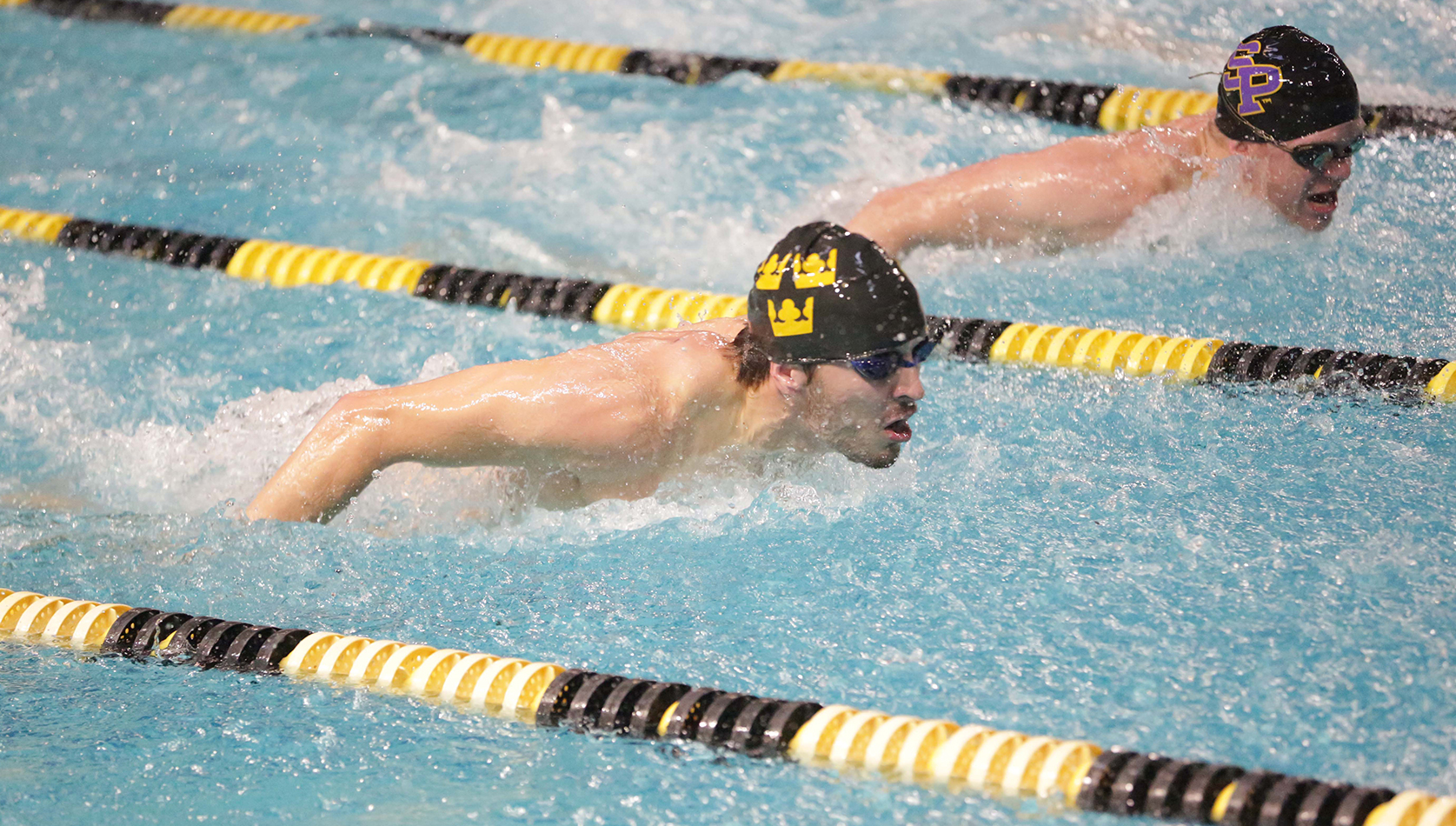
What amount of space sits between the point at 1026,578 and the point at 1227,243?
180 centimetres

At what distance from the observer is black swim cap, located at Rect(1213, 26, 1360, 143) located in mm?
3838

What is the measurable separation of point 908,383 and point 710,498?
621 mm

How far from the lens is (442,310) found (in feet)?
14.3

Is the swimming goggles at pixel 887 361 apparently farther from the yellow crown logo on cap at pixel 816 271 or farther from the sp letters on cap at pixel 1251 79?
the sp letters on cap at pixel 1251 79

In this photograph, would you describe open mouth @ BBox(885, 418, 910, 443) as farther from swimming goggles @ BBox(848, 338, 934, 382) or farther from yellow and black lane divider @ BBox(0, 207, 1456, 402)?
yellow and black lane divider @ BBox(0, 207, 1456, 402)

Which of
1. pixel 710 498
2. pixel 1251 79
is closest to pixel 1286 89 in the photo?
pixel 1251 79

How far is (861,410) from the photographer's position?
2.84 meters

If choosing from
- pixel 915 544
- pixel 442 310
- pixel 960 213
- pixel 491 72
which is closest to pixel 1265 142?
pixel 960 213

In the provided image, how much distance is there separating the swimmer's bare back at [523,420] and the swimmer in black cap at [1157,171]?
137cm

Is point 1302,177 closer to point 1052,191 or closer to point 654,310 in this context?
point 1052,191

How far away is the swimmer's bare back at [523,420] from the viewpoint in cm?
272

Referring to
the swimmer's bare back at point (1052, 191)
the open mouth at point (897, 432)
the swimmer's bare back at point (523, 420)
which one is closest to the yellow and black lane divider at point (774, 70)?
the swimmer's bare back at point (1052, 191)

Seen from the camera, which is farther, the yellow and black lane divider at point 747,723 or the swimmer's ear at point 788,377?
the swimmer's ear at point 788,377

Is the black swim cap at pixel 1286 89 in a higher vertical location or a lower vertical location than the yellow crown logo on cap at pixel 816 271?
higher
